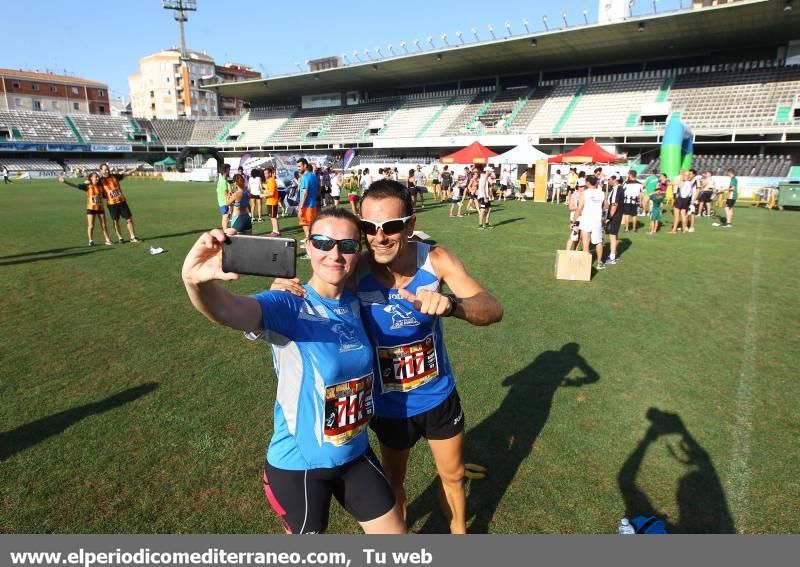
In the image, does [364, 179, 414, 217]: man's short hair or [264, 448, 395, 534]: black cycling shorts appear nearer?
[264, 448, 395, 534]: black cycling shorts

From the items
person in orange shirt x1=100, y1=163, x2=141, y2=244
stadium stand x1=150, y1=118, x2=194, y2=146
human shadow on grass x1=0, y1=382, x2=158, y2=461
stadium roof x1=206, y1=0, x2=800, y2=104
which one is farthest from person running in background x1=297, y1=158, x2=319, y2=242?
stadium stand x1=150, y1=118, x2=194, y2=146

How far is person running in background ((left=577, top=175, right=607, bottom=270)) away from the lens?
29.9 feet

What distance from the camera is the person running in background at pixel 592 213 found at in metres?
9.12

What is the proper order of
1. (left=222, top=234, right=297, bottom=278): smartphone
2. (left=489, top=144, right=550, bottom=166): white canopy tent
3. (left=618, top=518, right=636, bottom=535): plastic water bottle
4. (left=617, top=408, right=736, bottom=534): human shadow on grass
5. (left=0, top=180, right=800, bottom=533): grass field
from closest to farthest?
(left=222, top=234, right=297, bottom=278): smartphone → (left=618, top=518, right=636, bottom=535): plastic water bottle → (left=617, top=408, right=736, bottom=534): human shadow on grass → (left=0, top=180, right=800, bottom=533): grass field → (left=489, top=144, right=550, bottom=166): white canopy tent

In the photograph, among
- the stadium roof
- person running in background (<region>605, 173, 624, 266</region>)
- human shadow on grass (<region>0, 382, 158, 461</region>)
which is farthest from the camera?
the stadium roof

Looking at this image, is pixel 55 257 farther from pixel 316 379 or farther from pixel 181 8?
pixel 181 8

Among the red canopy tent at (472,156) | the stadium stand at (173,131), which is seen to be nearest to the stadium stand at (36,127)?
the stadium stand at (173,131)

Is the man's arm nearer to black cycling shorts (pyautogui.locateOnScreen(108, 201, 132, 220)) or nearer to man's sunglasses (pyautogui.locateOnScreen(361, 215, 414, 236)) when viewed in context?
man's sunglasses (pyautogui.locateOnScreen(361, 215, 414, 236))

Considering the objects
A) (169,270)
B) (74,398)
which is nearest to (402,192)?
(74,398)

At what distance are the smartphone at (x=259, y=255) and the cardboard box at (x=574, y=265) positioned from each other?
Result: 7811mm

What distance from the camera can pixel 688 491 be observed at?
322 centimetres

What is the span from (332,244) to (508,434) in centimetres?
269

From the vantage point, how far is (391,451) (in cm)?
255

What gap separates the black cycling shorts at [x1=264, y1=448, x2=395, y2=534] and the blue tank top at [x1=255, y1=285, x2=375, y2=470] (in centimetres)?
4
